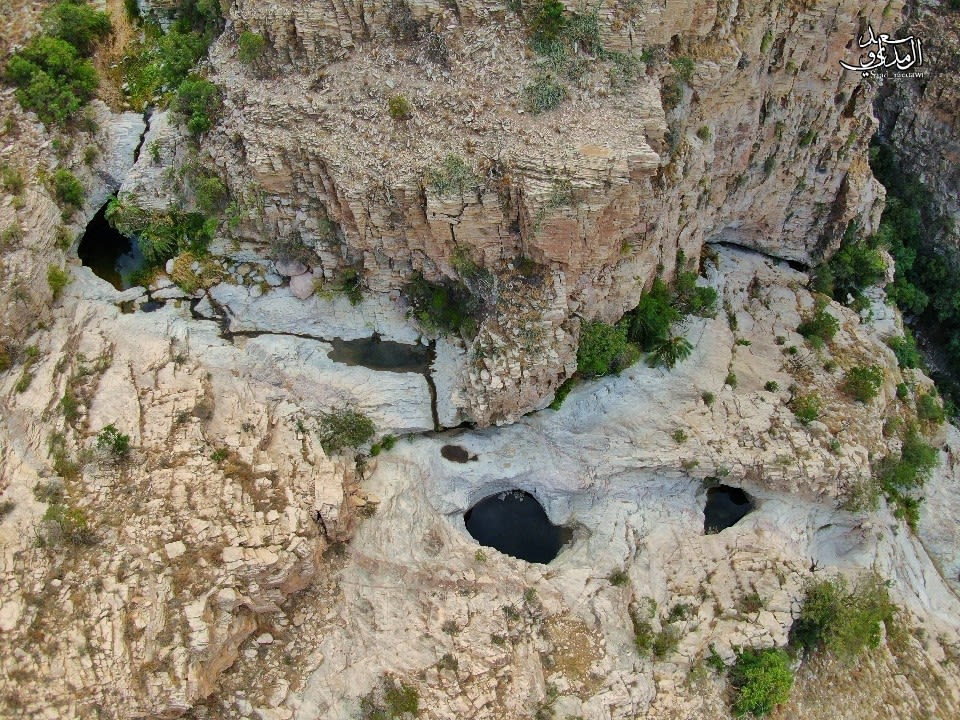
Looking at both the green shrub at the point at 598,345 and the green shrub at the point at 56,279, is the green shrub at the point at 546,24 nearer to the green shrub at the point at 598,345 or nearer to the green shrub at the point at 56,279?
the green shrub at the point at 598,345

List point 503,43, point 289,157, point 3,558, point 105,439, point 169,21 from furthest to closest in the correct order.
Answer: point 169,21, point 289,157, point 503,43, point 105,439, point 3,558

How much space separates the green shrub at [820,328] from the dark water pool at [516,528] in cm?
1328

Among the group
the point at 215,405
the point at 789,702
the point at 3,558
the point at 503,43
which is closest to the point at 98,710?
the point at 3,558

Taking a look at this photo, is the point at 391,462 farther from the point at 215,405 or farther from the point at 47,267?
the point at 47,267

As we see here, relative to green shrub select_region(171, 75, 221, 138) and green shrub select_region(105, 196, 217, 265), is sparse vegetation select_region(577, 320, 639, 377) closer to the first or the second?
green shrub select_region(105, 196, 217, 265)

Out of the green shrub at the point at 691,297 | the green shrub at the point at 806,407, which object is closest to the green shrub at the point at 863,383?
the green shrub at the point at 806,407

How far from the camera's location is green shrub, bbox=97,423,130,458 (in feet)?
66.2

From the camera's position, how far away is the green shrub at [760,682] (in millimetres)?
20688

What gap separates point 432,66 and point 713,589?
2017cm

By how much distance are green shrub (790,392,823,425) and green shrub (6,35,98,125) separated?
29895 millimetres

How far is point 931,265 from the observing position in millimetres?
34938

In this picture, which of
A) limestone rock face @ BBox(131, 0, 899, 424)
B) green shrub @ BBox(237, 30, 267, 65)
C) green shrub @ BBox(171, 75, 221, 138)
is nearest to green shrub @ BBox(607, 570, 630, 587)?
limestone rock face @ BBox(131, 0, 899, 424)

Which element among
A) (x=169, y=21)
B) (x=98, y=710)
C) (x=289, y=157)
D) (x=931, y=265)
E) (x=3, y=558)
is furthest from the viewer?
(x=931, y=265)

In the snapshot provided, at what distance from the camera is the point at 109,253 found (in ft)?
84.9
